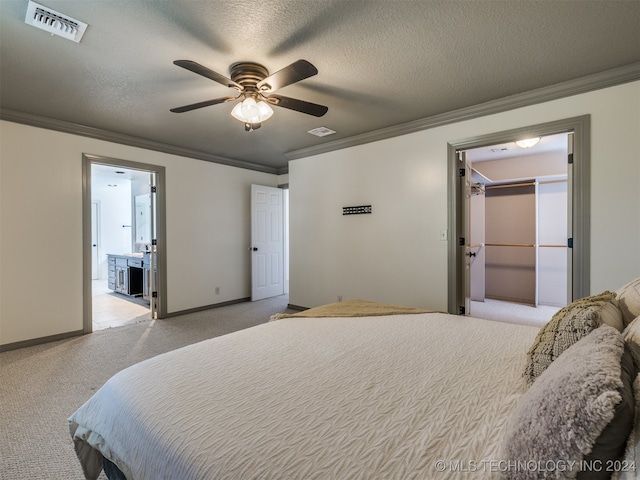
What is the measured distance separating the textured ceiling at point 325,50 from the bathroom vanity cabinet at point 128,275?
10.2ft

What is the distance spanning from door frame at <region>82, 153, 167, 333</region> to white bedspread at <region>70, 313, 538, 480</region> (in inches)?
120

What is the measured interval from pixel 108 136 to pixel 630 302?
16.5 feet

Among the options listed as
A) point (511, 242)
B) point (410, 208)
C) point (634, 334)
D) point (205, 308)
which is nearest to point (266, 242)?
point (205, 308)

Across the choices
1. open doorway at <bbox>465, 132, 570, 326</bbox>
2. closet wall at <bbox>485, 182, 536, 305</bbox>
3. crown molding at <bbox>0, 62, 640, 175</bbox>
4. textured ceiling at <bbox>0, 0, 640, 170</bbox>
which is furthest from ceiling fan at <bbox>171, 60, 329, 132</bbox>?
closet wall at <bbox>485, 182, 536, 305</bbox>

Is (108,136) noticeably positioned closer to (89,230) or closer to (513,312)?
(89,230)

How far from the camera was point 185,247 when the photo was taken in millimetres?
4680

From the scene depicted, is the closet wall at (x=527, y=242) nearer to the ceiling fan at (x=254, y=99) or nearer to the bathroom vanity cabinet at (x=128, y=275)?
the ceiling fan at (x=254, y=99)

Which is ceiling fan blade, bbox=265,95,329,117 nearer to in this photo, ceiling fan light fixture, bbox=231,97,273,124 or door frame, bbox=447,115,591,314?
ceiling fan light fixture, bbox=231,97,273,124

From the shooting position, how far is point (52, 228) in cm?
349

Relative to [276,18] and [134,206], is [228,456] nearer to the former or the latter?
[276,18]

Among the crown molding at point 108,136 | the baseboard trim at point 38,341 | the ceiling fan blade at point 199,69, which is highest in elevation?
the crown molding at point 108,136

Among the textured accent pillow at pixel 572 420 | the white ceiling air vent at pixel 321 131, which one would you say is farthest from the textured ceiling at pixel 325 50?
the textured accent pillow at pixel 572 420

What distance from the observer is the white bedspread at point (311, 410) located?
2.46 feet

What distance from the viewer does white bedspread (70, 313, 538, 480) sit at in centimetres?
75
